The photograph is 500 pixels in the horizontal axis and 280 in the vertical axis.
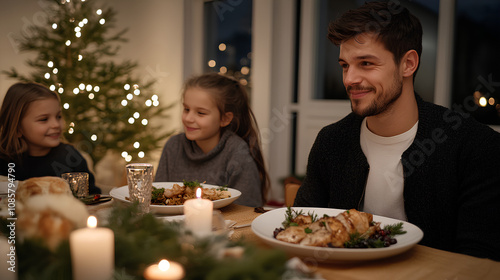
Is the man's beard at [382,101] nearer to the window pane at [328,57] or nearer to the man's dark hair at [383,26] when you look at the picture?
the man's dark hair at [383,26]

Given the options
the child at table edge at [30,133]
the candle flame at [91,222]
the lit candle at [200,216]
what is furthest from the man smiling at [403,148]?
the child at table edge at [30,133]

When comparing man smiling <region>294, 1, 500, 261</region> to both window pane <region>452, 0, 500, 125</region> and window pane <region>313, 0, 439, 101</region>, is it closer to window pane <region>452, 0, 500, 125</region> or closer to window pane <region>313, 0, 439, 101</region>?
window pane <region>452, 0, 500, 125</region>

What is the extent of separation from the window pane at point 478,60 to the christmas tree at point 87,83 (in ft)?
8.96

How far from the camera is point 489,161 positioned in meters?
1.34

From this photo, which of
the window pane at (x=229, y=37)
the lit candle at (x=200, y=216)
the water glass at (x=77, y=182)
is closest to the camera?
the lit candle at (x=200, y=216)

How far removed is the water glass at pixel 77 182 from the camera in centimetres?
143

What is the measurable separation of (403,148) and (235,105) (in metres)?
1.16

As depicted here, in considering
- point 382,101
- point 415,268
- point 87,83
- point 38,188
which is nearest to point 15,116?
point 38,188

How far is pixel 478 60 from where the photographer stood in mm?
Answer: 3080

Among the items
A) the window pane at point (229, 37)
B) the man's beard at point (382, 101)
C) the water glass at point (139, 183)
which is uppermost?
the window pane at point (229, 37)

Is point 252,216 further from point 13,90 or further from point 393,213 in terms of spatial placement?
point 13,90

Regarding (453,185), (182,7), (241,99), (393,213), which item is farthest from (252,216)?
(182,7)

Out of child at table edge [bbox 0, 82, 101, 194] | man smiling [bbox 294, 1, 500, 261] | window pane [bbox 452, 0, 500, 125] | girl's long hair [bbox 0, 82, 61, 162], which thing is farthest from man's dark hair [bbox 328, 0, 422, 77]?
window pane [bbox 452, 0, 500, 125]

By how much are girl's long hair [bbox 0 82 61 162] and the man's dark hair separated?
164 centimetres
